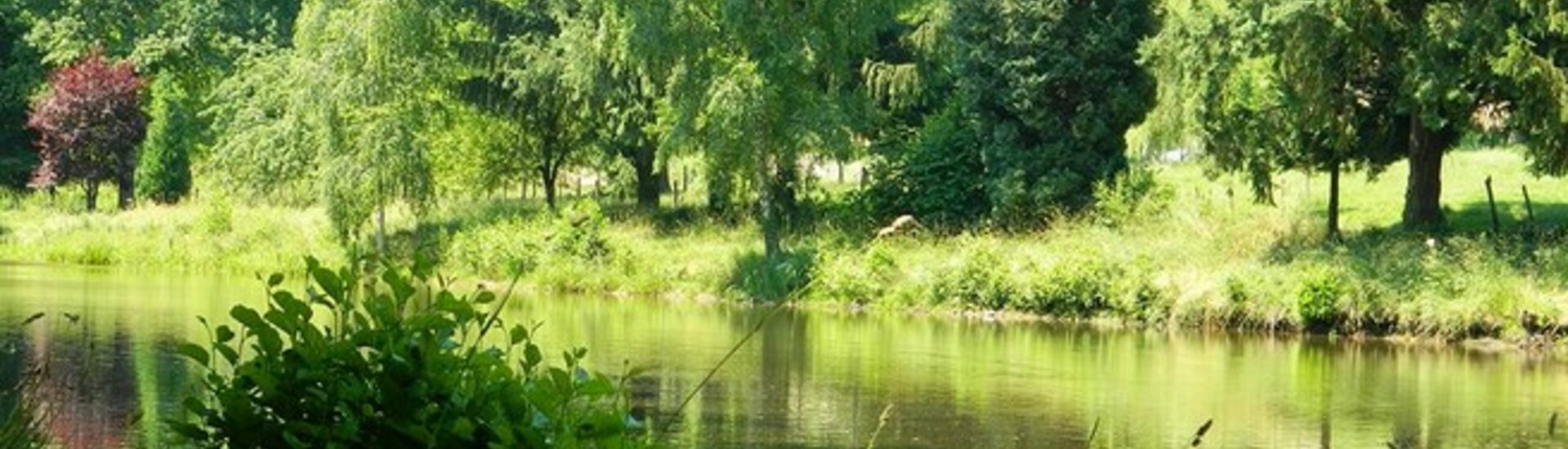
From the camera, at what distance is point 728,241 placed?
4509cm

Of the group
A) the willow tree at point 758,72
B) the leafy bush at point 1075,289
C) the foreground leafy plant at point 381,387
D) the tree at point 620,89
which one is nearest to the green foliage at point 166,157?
the tree at point 620,89

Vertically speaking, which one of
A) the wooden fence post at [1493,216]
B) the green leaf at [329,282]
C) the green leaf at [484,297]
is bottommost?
the green leaf at [484,297]

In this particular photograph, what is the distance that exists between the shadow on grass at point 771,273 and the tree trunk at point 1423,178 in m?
10.1

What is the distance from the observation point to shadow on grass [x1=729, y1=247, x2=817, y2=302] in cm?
4006

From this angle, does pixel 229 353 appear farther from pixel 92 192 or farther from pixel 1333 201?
pixel 92 192

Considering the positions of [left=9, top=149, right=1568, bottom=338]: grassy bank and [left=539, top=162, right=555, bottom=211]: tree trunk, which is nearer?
[left=9, top=149, right=1568, bottom=338]: grassy bank

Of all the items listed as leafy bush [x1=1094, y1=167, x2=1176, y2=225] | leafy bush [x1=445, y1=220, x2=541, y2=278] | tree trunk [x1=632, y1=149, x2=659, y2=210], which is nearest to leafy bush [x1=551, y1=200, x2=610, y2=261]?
leafy bush [x1=445, y1=220, x2=541, y2=278]

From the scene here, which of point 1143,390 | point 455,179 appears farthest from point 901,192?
point 1143,390

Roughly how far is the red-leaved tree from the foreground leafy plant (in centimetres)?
5482

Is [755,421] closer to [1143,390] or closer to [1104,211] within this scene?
[1143,390]

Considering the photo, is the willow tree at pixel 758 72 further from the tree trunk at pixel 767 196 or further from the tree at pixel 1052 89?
the tree at pixel 1052 89

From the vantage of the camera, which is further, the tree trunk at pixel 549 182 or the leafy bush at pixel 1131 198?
the tree trunk at pixel 549 182

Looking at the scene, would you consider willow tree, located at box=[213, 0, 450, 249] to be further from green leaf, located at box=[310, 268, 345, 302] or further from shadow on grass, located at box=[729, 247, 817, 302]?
→ green leaf, located at box=[310, 268, 345, 302]

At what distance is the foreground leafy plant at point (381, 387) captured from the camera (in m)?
5.93
